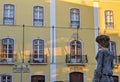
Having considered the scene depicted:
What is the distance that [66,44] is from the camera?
27.8 meters

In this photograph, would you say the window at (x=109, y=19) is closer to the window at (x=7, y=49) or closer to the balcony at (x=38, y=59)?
the balcony at (x=38, y=59)

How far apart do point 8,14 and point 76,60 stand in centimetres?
684

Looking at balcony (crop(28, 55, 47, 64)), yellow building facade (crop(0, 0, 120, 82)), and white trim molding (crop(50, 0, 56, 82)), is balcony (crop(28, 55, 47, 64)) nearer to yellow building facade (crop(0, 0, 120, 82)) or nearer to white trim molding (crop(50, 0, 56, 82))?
yellow building facade (crop(0, 0, 120, 82))

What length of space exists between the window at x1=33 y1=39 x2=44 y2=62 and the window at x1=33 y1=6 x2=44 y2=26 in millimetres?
1464

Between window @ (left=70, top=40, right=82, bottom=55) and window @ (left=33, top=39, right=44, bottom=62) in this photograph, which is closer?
window @ (left=33, top=39, right=44, bottom=62)

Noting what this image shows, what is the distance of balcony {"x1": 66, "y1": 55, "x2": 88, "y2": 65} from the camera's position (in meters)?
27.4

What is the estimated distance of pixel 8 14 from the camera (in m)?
27.6

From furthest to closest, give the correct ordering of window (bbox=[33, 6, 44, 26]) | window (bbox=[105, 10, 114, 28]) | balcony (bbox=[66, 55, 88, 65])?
window (bbox=[105, 10, 114, 28]) < window (bbox=[33, 6, 44, 26]) < balcony (bbox=[66, 55, 88, 65])

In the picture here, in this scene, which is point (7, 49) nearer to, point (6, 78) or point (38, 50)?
point (6, 78)

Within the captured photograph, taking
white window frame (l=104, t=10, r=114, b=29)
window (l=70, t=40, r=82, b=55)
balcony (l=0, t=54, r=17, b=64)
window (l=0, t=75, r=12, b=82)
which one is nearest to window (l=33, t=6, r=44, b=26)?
window (l=70, t=40, r=82, b=55)

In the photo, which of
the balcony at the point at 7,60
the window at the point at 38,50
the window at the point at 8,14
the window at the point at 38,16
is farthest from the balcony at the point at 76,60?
the window at the point at 8,14

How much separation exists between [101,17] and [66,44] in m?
3.94

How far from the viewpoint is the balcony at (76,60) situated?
27416 mm

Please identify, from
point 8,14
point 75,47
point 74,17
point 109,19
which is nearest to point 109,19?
point 109,19
